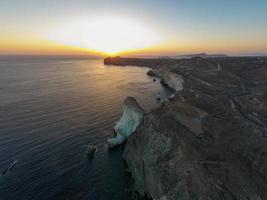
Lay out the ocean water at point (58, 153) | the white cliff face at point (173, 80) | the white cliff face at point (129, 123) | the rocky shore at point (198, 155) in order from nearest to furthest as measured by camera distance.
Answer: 1. the rocky shore at point (198, 155)
2. the ocean water at point (58, 153)
3. the white cliff face at point (129, 123)
4. the white cliff face at point (173, 80)

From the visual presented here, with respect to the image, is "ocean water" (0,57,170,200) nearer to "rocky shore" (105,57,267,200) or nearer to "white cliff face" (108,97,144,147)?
"white cliff face" (108,97,144,147)

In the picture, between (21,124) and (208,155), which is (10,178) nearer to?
(21,124)

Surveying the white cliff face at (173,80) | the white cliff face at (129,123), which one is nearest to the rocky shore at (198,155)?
the white cliff face at (129,123)

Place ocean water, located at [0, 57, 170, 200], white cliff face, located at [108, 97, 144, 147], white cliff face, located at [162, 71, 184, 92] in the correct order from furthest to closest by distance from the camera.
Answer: white cliff face, located at [162, 71, 184, 92]
white cliff face, located at [108, 97, 144, 147]
ocean water, located at [0, 57, 170, 200]

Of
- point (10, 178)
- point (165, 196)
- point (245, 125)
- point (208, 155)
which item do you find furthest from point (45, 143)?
point (245, 125)

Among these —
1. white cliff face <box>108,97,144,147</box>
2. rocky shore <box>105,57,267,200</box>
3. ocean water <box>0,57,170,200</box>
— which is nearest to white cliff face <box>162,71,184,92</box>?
ocean water <box>0,57,170,200</box>

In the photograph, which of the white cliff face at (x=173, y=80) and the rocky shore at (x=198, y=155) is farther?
the white cliff face at (x=173, y=80)

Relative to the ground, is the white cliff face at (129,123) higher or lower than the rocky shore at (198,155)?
lower

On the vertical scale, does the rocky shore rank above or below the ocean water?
above

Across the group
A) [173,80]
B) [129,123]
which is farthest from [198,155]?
[173,80]

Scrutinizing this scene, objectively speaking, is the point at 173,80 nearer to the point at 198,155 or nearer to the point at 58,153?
the point at 58,153

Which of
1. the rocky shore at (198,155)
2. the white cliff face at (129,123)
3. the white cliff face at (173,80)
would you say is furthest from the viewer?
the white cliff face at (173,80)

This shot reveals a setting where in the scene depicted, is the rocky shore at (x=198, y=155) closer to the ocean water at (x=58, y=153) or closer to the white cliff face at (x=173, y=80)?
the ocean water at (x=58, y=153)
